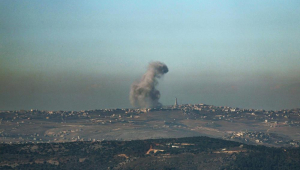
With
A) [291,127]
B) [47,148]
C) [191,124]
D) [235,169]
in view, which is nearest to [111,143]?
[47,148]

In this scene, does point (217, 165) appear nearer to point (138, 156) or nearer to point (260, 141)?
point (138, 156)

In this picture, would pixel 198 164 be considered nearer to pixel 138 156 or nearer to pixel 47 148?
pixel 138 156

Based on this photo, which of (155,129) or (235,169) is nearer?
(235,169)

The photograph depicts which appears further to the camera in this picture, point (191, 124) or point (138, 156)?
point (191, 124)

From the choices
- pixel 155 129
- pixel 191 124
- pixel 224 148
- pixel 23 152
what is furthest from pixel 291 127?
pixel 23 152

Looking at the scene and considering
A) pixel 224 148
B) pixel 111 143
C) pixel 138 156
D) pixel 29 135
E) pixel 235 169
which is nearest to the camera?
pixel 235 169

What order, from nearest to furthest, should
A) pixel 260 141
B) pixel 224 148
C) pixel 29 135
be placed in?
1. pixel 224 148
2. pixel 260 141
3. pixel 29 135
